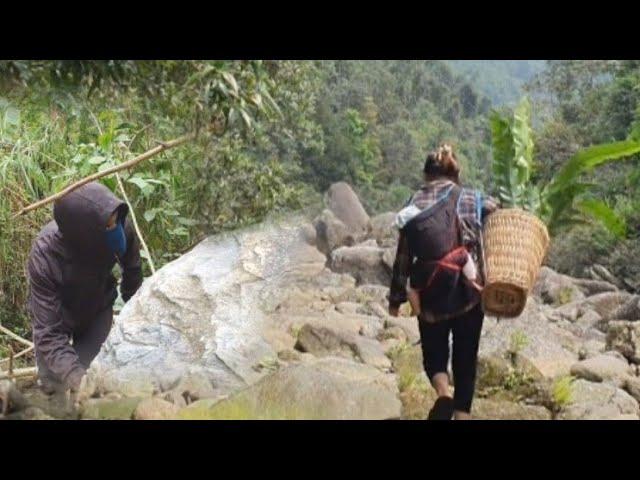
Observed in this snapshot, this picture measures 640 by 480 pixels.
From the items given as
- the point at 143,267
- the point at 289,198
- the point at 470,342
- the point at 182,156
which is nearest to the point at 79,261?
the point at 143,267

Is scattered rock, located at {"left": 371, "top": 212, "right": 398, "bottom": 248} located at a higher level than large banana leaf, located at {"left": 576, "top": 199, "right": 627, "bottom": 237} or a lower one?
lower

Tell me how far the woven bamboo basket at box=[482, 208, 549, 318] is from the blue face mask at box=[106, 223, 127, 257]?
201 cm

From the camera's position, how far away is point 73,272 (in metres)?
6.66

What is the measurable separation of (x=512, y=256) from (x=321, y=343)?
45.3 inches

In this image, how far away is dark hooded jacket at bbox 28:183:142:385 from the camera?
21.7ft

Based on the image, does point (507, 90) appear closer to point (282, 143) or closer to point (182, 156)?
point (282, 143)

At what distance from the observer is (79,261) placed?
21.8ft

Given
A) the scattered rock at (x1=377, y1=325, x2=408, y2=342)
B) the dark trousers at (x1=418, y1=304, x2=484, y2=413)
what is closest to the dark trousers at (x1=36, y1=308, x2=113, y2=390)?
the scattered rock at (x1=377, y1=325, x2=408, y2=342)

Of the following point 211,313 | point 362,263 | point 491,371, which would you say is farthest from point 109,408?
point 491,371

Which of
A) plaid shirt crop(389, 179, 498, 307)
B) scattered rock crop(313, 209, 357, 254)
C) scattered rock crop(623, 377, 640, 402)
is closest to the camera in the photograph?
plaid shirt crop(389, 179, 498, 307)

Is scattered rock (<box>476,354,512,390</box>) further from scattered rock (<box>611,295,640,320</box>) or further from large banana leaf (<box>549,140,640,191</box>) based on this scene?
large banana leaf (<box>549,140,640,191</box>)

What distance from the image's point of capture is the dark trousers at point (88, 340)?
6605 millimetres

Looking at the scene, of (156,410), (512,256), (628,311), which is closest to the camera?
(512,256)

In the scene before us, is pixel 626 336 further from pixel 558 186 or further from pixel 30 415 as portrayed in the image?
pixel 30 415
